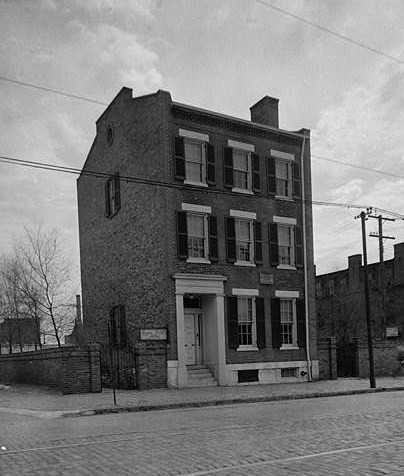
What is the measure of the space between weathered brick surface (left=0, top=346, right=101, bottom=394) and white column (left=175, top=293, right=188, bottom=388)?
3498mm

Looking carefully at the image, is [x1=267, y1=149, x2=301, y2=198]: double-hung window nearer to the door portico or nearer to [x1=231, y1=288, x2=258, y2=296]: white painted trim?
[x1=231, y1=288, x2=258, y2=296]: white painted trim

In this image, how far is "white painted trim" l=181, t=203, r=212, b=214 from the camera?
2364 centimetres

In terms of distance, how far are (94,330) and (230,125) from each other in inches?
484

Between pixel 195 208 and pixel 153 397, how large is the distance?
26.9ft

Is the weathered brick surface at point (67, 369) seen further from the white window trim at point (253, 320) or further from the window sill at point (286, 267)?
the window sill at point (286, 267)

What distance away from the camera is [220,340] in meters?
24.0

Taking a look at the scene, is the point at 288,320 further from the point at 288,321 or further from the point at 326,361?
the point at 326,361

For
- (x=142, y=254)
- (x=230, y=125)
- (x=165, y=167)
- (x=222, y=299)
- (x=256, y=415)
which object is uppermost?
(x=230, y=125)

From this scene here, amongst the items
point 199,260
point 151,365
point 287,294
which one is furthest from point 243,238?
point 151,365

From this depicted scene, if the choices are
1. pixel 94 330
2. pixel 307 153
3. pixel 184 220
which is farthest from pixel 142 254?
pixel 307 153

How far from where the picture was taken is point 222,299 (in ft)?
79.6

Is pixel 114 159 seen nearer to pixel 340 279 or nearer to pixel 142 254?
pixel 142 254

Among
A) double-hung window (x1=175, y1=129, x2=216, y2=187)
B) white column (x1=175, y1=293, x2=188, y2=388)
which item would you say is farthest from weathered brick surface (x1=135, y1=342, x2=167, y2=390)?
double-hung window (x1=175, y1=129, x2=216, y2=187)

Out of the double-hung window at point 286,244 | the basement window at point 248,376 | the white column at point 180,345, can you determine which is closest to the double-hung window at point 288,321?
the double-hung window at point 286,244
